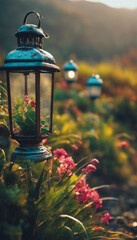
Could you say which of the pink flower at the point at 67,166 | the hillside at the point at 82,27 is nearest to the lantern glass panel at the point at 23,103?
the pink flower at the point at 67,166

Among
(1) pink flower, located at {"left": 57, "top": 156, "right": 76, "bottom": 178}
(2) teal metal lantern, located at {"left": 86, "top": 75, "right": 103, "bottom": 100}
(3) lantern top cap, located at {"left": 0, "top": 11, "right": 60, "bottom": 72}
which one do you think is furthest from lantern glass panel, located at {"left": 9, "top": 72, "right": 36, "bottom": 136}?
(2) teal metal lantern, located at {"left": 86, "top": 75, "right": 103, "bottom": 100}

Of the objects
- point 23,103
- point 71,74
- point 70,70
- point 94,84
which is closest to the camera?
point 23,103

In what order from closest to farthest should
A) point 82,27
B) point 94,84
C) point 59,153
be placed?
point 59,153 → point 94,84 → point 82,27

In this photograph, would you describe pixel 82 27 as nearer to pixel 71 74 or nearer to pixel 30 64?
pixel 71 74

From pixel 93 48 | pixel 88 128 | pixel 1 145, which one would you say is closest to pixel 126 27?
pixel 93 48

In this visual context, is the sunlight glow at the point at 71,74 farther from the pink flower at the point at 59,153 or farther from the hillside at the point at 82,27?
the hillside at the point at 82,27

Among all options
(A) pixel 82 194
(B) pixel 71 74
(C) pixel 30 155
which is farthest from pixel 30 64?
(B) pixel 71 74

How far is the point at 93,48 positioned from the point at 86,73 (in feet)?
77.1

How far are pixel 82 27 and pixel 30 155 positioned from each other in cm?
3876

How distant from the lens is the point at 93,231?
2477mm

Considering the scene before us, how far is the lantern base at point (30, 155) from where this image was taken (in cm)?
243

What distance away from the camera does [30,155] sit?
2.46m

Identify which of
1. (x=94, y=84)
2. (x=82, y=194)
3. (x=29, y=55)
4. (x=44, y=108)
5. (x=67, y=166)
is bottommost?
(x=82, y=194)

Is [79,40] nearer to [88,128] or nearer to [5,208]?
[88,128]
